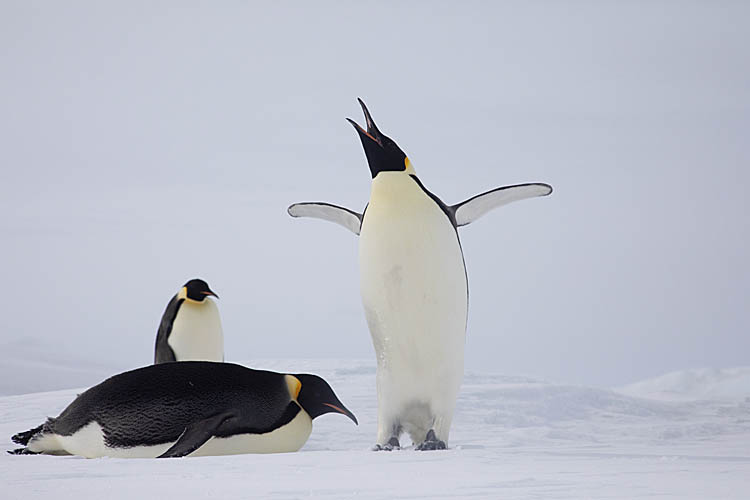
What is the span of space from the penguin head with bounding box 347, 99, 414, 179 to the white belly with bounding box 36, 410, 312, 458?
1430 mm

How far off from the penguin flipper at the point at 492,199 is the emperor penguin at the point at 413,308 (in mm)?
424

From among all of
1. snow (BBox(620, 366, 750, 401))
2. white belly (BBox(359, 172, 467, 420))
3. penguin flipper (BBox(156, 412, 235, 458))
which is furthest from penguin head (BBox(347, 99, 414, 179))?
snow (BBox(620, 366, 750, 401))

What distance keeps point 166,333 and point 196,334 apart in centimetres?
25

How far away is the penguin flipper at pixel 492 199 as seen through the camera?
484 centimetres

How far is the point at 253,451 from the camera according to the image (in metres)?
3.56

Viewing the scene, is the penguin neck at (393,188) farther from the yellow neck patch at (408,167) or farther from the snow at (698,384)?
the snow at (698,384)

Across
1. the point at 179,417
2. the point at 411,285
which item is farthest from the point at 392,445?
the point at 179,417

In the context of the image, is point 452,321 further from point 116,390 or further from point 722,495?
point 722,495

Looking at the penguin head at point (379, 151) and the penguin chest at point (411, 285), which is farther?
the penguin head at point (379, 151)

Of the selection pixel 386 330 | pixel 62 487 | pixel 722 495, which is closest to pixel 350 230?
pixel 386 330

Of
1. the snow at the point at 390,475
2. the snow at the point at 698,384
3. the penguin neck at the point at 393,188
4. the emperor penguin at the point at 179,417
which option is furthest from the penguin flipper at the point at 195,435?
the snow at the point at 698,384

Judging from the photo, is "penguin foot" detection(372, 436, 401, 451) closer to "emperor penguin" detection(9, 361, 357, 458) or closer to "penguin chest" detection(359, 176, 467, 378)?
"penguin chest" detection(359, 176, 467, 378)

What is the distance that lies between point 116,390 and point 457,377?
168 cm

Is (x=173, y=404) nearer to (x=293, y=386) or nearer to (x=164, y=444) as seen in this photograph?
(x=164, y=444)
